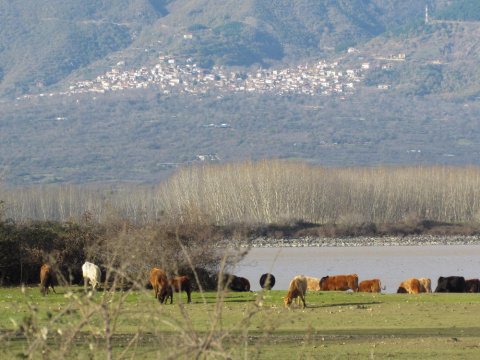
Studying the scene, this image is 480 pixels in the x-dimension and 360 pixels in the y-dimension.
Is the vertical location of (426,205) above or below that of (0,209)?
below

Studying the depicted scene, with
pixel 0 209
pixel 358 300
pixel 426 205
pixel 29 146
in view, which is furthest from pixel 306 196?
pixel 29 146

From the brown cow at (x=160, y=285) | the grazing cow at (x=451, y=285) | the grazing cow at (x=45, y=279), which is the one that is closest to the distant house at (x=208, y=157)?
the grazing cow at (x=451, y=285)

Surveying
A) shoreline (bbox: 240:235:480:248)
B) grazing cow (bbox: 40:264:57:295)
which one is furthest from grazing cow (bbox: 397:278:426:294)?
shoreline (bbox: 240:235:480:248)

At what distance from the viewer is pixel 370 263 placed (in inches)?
2303

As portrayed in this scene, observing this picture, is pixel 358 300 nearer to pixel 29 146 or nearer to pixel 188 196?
pixel 188 196

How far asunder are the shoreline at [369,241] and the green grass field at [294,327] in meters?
54.3

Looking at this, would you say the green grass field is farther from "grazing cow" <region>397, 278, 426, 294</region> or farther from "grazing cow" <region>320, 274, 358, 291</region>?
"grazing cow" <region>320, 274, 358, 291</region>

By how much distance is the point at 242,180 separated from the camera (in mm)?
97875

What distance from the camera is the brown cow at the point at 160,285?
24734 millimetres

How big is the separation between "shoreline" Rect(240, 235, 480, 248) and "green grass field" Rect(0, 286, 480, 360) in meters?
54.3

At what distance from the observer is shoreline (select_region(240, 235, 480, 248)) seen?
84.1 meters

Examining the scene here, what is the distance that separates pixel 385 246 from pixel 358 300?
54925 millimetres

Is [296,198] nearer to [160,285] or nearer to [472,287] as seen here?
[472,287]

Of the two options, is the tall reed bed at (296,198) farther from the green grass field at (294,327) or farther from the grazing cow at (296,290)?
the grazing cow at (296,290)
